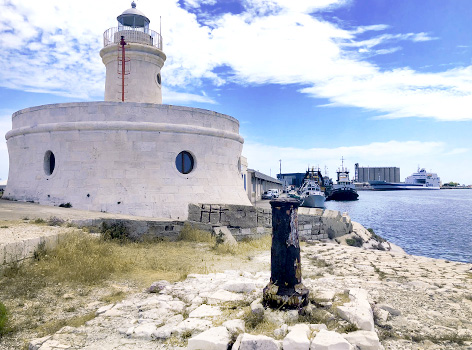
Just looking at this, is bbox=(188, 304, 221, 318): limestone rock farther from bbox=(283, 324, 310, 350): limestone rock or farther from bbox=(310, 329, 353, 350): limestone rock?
bbox=(310, 329, 353, 350): limestone rock

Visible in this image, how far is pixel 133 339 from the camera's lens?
12.4 feet

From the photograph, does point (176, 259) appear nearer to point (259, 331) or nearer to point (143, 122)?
point (259, 331)

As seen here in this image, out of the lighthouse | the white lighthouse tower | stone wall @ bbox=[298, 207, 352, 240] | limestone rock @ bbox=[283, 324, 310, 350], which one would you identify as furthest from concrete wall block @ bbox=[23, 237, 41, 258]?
the white lighthouse tower

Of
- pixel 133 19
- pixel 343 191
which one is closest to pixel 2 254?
pixel 133 19

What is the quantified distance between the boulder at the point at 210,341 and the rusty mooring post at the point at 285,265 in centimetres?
87

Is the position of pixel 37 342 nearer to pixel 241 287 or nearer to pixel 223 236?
pixel 241 287

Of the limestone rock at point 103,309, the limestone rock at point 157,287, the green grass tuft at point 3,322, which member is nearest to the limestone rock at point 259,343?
the limestone rock at point 103,309

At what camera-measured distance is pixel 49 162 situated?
41.2 ft

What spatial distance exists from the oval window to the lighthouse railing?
576cm

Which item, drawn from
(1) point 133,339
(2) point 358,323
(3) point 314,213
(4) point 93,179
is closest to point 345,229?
(3) point 314,213

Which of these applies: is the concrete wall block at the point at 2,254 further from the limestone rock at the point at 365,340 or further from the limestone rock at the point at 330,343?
the limestone rock at the point at 365,340

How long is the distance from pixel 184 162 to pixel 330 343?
9.88 metres

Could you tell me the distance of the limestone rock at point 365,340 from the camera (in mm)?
3441

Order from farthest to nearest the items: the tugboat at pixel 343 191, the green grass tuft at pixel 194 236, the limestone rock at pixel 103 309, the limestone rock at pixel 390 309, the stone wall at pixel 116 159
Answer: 1. the tugboat at pixel 343 191
2. the stone wall at pixel 116 159
3. the green grass tuft at pixel 194 236
4. the limestone rock at pixel 103 309
5. the limestone rock at pixel 390 309
